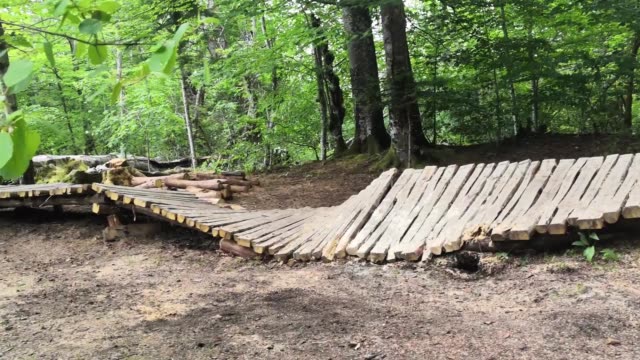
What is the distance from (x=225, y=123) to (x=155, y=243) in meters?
11.6

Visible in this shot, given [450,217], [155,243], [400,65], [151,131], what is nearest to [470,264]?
[450,217]

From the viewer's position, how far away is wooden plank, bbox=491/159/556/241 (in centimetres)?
426

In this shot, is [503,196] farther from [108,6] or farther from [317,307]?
[108,6]

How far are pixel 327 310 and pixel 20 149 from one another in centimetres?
305

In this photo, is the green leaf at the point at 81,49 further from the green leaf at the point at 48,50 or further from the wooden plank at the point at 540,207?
the wooden plank at the point at 540,207

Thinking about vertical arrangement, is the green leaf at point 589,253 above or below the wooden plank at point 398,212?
below

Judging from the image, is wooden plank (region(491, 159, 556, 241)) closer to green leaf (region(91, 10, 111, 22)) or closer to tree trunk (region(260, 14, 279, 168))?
green leaf (region(91, 10, 111, 22))

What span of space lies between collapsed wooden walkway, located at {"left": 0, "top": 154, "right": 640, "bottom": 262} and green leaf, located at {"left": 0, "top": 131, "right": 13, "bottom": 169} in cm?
400

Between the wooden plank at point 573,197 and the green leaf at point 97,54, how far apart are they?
3838 mm

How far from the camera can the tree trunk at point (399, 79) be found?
814 centimetres

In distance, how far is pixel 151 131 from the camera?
14.9 m

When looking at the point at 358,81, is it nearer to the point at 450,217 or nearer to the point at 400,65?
the point at 400,65

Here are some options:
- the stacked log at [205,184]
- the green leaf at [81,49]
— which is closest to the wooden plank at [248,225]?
the stacked log at [205,184]

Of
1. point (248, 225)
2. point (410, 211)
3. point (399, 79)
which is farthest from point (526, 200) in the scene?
point (399, 79)
